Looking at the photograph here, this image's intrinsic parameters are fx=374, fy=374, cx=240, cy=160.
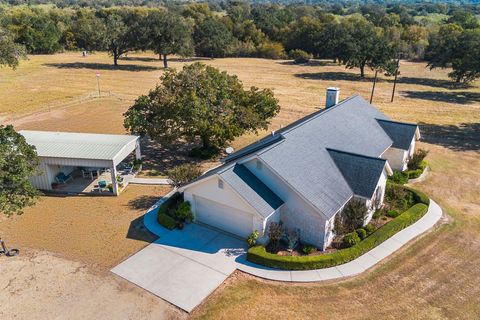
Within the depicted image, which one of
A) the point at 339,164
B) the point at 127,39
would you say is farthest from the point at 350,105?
the point at 127,39

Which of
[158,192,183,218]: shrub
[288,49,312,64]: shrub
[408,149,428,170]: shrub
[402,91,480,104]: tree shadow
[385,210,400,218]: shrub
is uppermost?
[288,49,312,64]: shrub

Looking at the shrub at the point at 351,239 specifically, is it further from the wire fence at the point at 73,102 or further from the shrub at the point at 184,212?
the wire fence at the point at 73,102

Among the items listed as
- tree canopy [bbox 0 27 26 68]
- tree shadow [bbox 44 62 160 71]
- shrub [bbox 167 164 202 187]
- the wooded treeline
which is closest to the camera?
shrub [bbox 167 164 202 187]

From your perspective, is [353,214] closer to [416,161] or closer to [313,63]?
[416,161]

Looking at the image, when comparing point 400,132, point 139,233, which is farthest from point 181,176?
point 400,132

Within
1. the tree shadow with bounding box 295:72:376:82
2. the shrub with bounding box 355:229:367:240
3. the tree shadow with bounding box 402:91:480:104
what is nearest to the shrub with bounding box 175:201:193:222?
the shrub with bounding box 355:229:367:240

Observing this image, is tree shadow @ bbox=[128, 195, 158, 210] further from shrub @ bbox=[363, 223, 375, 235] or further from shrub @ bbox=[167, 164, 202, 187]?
shrub @ bbox=[363, 223, 375, 235]
